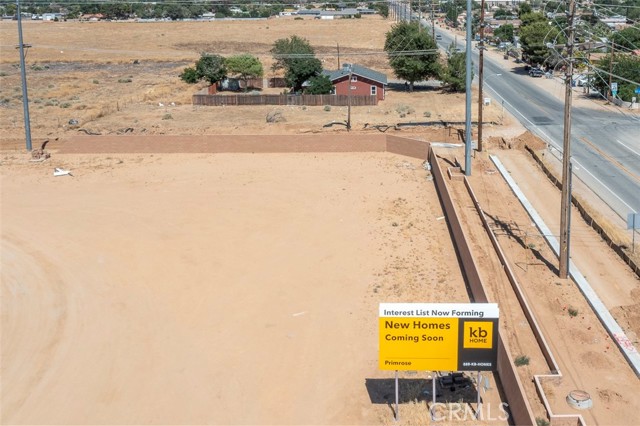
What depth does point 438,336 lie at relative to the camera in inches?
655

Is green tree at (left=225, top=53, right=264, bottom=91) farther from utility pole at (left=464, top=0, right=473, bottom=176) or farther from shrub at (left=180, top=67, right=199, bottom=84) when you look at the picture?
utility pole at (left=464, top=0, right=473, bottom=176)

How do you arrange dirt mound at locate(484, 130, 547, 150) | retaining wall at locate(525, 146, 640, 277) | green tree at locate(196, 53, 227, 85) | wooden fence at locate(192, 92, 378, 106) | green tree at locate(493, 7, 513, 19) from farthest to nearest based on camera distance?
green tree at locate(493, 7, 513, 19) → green tree at locate(196, 53, 227, 85) → wooden fence at locate(192, 92, 378, 106) → dirt mound at locate(484, 130, 547, 150) → retaining wall at locate(525, 146, 640, 277)

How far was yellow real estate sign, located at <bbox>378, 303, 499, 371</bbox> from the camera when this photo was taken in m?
16.5

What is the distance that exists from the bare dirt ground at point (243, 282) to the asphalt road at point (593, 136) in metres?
2.81

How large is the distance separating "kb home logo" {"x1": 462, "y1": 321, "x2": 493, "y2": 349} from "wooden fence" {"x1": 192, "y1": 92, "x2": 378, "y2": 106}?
47.5 meters

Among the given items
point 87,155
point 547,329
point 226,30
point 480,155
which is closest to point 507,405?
point 547,329

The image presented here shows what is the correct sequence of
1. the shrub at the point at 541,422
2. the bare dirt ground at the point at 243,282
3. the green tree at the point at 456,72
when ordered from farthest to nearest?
the green tree at the point at 456,72
the bare dirt ground at the point at 243,282
the shrub at the point at 541,422

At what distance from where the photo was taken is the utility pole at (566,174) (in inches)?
911

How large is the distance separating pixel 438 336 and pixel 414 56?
182ft

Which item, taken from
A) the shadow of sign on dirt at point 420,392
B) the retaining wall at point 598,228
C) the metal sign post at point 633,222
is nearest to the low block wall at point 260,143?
the retaining wall at point 598,228

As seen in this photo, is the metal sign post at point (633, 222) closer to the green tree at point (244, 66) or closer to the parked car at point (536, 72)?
the green tree at point (244, 66)

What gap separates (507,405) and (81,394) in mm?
10641

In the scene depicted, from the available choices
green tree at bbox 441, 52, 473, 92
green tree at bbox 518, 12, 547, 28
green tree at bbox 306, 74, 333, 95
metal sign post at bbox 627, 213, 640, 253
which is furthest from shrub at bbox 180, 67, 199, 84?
metal sign post at bbox 627, 213, 640, 253

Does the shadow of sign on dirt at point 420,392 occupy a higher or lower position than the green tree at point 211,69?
lower
